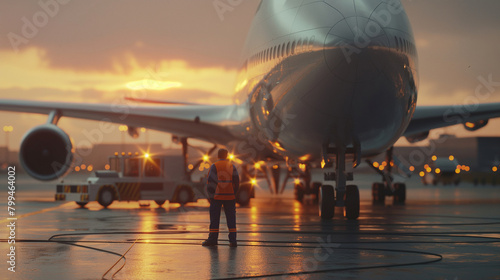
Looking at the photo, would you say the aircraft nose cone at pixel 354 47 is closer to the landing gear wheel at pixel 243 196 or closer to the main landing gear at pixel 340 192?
the main landing gear at pixel 340 192

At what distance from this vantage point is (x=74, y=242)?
1099 centimetres

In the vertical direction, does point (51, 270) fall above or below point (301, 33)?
below

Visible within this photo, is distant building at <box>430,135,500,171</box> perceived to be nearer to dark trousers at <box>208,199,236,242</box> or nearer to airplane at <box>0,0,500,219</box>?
airplane at <box>0,0,500,219</box>

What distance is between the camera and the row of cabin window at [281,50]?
13536 mm

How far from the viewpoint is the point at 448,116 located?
70.1 ft

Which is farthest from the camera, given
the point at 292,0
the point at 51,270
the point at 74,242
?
the point at 292,0

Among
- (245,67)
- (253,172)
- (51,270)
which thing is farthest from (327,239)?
(253,172)

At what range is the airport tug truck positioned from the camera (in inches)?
861

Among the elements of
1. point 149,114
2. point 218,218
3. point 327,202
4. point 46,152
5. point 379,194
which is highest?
point 149,114

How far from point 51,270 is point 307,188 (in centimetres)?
1964

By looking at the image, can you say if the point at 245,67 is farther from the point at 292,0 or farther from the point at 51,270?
the point at 51,270

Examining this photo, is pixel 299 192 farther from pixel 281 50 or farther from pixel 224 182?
pixel 224 182

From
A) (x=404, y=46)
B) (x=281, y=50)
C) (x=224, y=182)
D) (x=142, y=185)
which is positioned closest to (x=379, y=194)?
(x=142, y=185)

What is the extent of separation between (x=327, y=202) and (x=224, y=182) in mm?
5005
